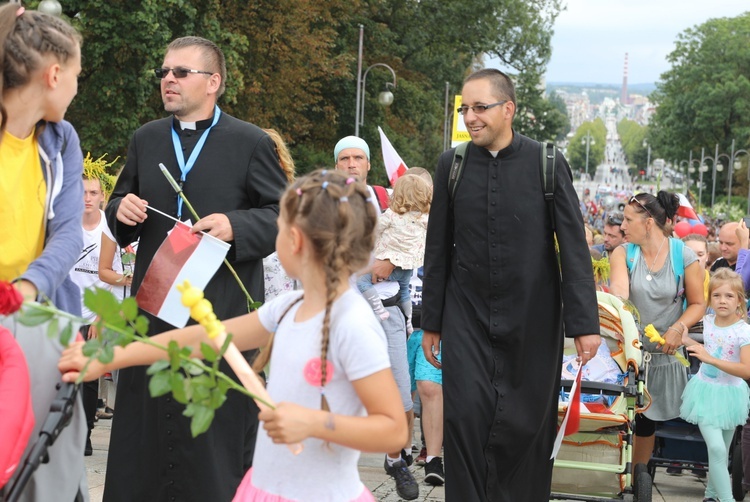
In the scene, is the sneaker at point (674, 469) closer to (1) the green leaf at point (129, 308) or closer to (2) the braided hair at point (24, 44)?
(2) the braided hair at point (24, 44)

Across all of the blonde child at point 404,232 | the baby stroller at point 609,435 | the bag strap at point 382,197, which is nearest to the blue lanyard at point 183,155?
the baby stroller at point 609,435

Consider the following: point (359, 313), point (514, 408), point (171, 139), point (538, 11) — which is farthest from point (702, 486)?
point (538, 11)

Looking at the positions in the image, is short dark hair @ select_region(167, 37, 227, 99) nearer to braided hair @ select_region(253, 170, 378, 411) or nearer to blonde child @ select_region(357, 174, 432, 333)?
braided hair @ select_region(253, 170, 378, 411)

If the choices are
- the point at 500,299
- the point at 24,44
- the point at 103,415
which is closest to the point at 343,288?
the point at 24,44

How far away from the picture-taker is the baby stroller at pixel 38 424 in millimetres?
3301

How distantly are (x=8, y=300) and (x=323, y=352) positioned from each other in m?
0.87

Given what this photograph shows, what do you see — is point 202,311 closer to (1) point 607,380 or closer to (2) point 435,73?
(1) point 607,380

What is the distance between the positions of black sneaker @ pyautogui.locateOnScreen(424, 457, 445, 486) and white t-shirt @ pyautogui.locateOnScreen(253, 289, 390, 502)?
4.73m

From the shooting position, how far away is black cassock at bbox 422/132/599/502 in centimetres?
591

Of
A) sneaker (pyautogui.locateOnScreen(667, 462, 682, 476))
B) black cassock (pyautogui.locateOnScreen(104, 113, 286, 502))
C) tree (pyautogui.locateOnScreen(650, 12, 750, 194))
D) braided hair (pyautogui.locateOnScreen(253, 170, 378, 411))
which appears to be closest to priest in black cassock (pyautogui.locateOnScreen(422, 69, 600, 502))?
black cassock (pyautogui.locateOnScreen(104, 113, 286, 502))

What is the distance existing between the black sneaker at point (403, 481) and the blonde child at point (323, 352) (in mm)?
4159

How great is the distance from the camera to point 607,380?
758cm

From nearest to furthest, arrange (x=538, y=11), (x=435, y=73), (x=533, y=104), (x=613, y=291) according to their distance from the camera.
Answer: (x=613, y=291) → (x=435, y=73) → (x=538, y=11) → (x=533, y=104)

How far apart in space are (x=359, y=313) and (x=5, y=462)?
3.34 ft
